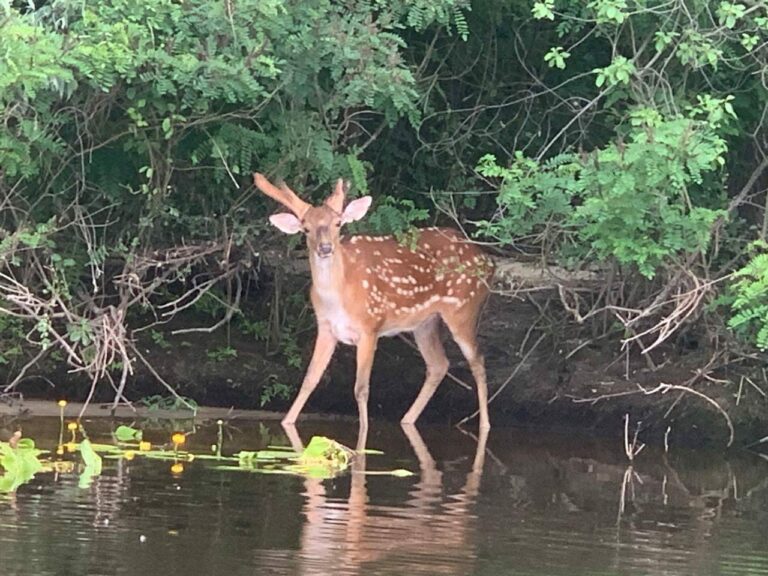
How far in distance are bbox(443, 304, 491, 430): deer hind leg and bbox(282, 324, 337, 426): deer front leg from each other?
2.98ft

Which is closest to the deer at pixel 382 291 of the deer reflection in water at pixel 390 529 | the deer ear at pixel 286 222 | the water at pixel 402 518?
the deer ear at pixel 286 222

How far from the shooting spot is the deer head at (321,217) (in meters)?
11.4

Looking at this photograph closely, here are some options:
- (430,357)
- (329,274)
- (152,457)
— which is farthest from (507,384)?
(152,457)

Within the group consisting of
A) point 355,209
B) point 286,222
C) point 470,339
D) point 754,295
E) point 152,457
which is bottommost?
point 152,457

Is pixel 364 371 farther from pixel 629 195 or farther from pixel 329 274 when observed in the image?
pixel 629 195

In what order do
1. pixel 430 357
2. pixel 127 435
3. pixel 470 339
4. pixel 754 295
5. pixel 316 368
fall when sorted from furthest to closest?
pixel 430 357, pixel 470 339, pixel 316 368, pixel 127 435, pixel 754 295

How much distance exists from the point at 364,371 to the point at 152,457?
246 cm

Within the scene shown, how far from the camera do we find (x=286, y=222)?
→ 1141 cm

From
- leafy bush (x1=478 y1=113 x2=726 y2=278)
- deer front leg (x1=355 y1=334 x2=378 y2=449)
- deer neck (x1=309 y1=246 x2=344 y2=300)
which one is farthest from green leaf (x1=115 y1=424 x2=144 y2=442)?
leafy bush (x1=478 y1=113 x2=726 y2=278)

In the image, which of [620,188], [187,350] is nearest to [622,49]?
[620,188]

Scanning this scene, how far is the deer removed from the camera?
11523mm

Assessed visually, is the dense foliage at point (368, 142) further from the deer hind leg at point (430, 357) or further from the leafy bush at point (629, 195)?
the deer hind leg at point (430, 357)

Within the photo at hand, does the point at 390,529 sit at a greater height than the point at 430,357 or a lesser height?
lesser

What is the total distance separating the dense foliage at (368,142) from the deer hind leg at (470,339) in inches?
29.8
